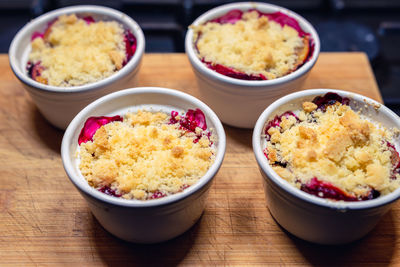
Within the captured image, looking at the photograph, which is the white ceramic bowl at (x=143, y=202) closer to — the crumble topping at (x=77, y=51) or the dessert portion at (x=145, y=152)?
the dessert portion at (x=145, y=152)

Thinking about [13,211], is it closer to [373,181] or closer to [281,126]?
[281,126]

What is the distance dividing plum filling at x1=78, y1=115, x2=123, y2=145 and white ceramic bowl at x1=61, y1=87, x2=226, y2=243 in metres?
0.01

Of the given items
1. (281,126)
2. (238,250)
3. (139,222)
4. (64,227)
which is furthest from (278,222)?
(64,227)

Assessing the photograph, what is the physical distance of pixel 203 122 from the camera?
124 centimetres

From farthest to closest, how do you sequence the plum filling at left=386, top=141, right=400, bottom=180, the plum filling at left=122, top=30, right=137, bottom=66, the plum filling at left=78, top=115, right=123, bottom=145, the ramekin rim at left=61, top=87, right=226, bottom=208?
the plum filling at left=122, top=30, right=137, bottom=66 → the plum filling at left=78, top=115, right=123, bottom=145 → the plum filling at left=386, top=141, right=400, bottom=180 → the ramekin rim at left=61, top=87, right=226, bottom=208

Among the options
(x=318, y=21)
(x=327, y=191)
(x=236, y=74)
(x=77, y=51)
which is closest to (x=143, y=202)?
(x=327, y=191)

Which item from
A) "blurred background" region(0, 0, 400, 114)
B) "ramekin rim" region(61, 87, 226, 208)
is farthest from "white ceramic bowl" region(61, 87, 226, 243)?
"blurred background" region(0, 0, 400, 114)

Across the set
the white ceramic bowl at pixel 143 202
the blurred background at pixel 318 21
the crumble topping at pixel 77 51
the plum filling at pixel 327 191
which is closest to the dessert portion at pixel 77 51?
the crumble topping at pixel 77 51

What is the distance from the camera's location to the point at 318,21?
2.26m

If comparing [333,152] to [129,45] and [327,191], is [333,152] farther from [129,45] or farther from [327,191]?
[129,45]

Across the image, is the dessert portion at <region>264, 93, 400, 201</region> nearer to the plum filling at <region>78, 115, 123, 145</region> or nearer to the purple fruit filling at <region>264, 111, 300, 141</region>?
the purple fruit filling at <region>264, 111, 300, 141</region>

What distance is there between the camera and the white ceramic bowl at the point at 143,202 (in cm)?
101

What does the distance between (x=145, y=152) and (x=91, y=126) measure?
0.21m

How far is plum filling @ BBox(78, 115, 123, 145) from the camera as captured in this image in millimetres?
1216
